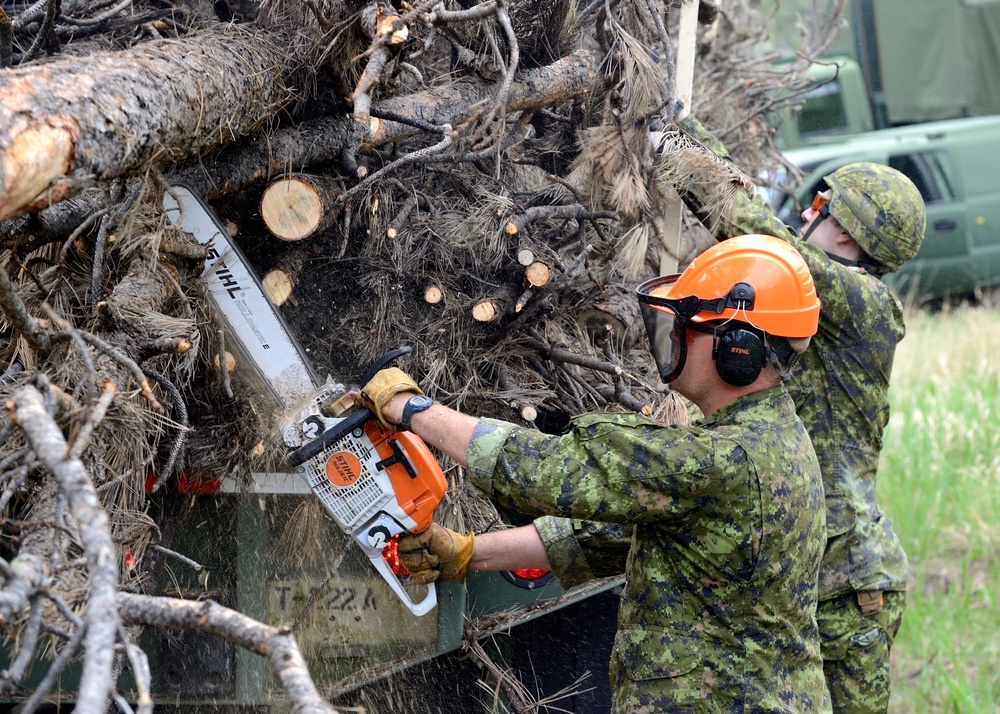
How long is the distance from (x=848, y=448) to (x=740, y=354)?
1152mm

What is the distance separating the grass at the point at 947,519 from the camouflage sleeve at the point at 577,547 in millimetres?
2375

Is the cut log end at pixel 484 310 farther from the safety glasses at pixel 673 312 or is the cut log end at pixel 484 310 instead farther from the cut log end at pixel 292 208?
the safety glasses at pixel 673 312

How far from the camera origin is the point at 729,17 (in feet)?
16.5

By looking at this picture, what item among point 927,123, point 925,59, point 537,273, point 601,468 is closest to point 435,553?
point 601,468

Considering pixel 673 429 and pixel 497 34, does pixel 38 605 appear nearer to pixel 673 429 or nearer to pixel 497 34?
pixel 673 429

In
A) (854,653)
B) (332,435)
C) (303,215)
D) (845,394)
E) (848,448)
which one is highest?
(303,215)

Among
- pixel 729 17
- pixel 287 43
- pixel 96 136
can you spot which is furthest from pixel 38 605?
pixel 729 17

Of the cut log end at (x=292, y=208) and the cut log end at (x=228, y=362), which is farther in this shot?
the cut log end at (x=292, y=208)

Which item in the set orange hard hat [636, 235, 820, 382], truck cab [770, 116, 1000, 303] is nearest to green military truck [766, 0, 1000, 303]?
truck cab [770, 116, 1000, 303]

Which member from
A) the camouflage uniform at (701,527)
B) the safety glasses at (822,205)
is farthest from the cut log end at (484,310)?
the safety glasses at (822,205)

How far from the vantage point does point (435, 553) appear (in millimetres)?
2545

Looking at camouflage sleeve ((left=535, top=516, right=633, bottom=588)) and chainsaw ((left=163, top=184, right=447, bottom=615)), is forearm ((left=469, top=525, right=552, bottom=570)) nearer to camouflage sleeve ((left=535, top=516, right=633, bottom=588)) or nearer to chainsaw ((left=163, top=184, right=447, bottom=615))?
camouflage sleeve ((left=535, top=516, right=633, bottom=588))

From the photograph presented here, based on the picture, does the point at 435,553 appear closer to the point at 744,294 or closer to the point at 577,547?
the point at 577,547

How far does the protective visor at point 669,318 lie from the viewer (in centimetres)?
220
